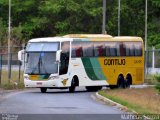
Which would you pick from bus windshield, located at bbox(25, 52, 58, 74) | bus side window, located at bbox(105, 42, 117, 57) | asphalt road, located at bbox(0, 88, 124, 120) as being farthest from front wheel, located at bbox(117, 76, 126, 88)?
asphalt road, located at bbox(0, 88, 124, 120)

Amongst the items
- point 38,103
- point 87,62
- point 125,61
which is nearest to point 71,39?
point 87,62

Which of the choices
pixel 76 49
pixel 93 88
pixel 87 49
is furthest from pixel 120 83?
pixel 76 49

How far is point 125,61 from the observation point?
144 feet

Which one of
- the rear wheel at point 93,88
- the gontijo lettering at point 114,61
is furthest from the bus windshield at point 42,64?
the rear wheel at point 93,88

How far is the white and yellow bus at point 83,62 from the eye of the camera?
39.6 meters

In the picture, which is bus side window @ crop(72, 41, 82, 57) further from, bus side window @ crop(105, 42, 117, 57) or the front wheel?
the front wheel

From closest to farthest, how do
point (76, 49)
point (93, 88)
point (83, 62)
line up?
1. point (76, 49)
2. point (83, 62)
3. point (93, 88)

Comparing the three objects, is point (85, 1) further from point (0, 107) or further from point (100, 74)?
point (0, 107)

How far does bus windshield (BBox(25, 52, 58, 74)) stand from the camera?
130 ft

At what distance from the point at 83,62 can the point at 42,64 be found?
2.79 metres

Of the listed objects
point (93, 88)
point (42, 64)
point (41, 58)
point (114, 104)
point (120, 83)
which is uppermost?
point (41, 58)

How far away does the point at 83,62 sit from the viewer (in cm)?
4128

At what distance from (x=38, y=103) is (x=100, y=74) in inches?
544

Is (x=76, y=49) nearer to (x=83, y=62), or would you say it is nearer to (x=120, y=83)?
(x=83, y=62)
